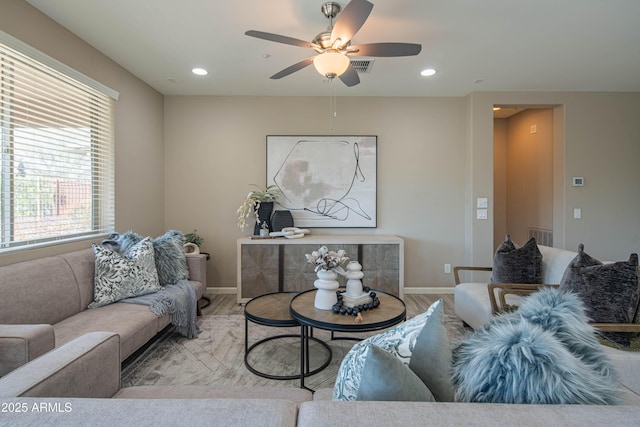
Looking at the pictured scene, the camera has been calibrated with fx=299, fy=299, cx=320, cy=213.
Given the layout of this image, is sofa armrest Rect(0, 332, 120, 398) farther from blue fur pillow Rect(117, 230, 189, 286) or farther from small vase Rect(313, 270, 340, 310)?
blue fur pillow Rect(117, 230, 189, 286)

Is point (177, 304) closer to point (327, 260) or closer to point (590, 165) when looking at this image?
point (327, 260)

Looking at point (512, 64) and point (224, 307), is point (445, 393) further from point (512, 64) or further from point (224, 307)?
point (512, 64)

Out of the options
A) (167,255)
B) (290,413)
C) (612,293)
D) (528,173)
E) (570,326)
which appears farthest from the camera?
(528,173)

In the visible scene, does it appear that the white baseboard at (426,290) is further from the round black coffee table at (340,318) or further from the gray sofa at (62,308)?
the gray sofa at (62,308)

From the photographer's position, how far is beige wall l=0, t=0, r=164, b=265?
2.11 meters

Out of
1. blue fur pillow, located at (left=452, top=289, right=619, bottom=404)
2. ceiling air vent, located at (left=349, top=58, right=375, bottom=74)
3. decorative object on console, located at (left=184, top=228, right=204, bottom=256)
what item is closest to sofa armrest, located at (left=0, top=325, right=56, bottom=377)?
blue fur pillow, located at (left=452, top=289, right=619, bottom=404)

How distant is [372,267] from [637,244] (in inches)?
134

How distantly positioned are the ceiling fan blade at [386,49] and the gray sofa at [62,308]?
236 centimetres

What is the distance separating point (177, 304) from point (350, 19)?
2450mm

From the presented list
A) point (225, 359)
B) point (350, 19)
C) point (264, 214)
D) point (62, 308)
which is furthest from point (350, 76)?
point (62, 308)

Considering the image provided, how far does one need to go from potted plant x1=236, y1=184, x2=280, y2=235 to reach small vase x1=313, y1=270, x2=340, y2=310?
1.87 meters

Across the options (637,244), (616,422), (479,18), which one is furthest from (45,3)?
(637,244)

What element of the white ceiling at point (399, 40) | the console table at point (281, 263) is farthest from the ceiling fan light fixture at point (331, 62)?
the console table at point (281, 263)

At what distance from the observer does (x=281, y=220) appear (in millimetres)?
3799
